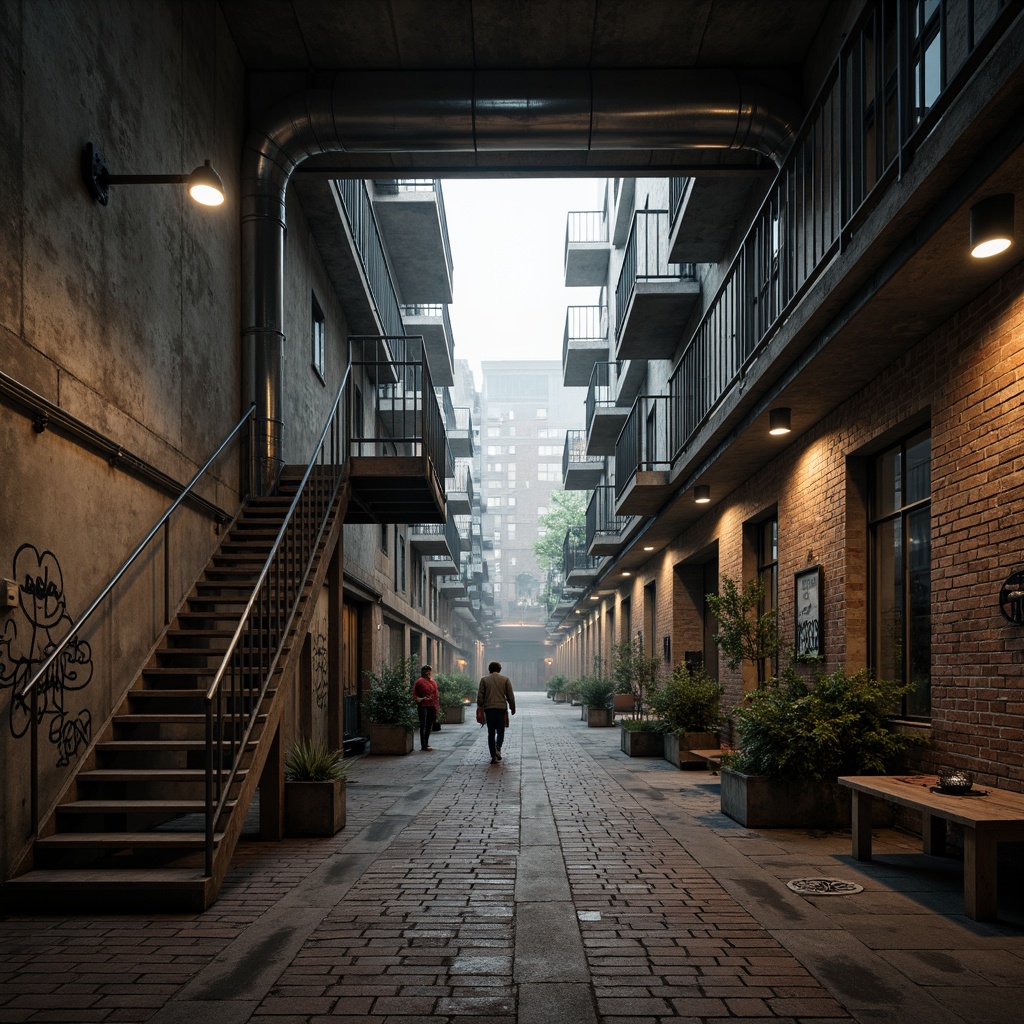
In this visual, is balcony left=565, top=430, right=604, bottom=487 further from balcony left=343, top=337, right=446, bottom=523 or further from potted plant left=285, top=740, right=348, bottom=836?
potted plant left=285, top=740, right=348, bottom=836

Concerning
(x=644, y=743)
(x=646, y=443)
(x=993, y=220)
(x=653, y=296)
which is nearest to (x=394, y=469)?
(x=653, y=296)

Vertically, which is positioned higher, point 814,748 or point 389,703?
point 814,748

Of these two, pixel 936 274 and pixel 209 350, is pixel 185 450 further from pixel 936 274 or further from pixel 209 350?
pixel 936 274

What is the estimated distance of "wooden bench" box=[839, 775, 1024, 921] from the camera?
18.0ft

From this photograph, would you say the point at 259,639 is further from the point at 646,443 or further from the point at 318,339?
the point at 646,443

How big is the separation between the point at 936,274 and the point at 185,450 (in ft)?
22.9

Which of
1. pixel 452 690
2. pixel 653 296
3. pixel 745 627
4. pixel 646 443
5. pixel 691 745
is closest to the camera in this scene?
pixel 745 627

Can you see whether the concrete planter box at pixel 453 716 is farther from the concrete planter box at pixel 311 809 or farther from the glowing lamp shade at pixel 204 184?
the glowing lamp shade at pixel 204 184

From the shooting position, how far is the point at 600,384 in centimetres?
2836

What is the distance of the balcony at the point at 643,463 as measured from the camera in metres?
15.7

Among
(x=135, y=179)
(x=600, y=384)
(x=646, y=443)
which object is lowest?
(x=646, y=443)

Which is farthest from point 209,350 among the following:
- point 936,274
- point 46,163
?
point 936,274

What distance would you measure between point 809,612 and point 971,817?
5655 millimetres

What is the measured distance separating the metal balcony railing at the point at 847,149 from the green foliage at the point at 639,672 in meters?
6.81
